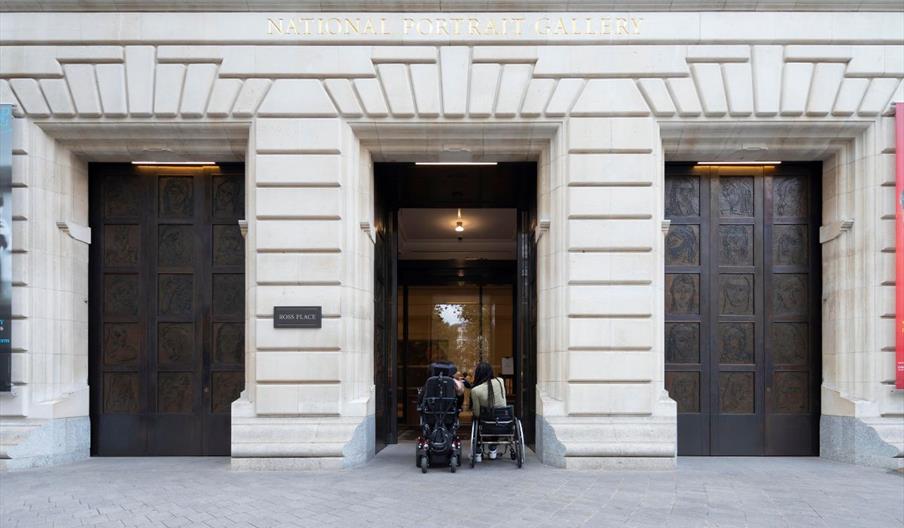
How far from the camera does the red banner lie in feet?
37.2

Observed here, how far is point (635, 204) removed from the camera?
11.5m

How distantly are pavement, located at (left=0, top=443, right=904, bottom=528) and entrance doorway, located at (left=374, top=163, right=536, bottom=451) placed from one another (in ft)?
10.3

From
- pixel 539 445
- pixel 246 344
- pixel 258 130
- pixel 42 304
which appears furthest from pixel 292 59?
pixel 539 445

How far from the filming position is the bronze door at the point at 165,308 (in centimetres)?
1255

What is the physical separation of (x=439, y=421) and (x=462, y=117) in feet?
16.3

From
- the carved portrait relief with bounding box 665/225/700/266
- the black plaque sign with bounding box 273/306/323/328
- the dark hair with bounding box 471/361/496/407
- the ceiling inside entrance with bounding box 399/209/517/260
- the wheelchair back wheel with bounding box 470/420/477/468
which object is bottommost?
the wheelchair back wheel with bounding box 470/420/477/468

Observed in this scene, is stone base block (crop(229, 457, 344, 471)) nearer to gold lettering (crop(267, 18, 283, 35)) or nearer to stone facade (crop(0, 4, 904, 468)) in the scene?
stone facade (crop(0, 4, 904, 468))

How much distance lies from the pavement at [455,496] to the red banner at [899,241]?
1985mm

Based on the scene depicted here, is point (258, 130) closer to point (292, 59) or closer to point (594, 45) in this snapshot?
point (292, 59)

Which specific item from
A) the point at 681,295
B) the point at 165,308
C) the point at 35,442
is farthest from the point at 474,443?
the point at 35,442

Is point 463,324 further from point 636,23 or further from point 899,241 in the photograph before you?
point 899,241

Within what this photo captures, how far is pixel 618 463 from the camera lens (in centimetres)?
1112

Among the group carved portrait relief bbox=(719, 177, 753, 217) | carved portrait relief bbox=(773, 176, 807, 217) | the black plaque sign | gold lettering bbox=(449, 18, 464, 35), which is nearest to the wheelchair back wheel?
the black plaque sign

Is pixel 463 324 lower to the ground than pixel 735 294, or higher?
lower
